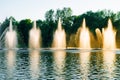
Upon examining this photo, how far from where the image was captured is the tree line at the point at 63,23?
4340 inches

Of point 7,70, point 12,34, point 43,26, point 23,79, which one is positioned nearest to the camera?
point 23,79

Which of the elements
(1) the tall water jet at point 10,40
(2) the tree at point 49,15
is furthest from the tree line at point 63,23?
(1) the tall water jet at point 10,40

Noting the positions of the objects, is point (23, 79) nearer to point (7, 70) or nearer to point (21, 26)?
point (7, 70)

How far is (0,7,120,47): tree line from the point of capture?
11022 cm

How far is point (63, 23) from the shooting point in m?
124

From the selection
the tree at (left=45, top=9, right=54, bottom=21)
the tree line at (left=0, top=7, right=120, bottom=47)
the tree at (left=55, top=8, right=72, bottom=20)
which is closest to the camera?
the tree line at (left=0, top=7, right=120, bottom=47)

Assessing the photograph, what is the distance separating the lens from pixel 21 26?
125 metres

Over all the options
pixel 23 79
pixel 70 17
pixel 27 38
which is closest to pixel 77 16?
pixel 70 17

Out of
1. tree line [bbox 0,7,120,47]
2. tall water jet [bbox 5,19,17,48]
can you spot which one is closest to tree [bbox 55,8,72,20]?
tree line [bbox 0,7,120,47]

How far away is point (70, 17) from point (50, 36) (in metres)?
15.2

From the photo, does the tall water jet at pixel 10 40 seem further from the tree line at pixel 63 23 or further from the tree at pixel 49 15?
the tree at pixel 49 15

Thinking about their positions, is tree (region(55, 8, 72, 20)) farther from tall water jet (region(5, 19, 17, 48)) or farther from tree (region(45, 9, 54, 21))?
tall water jet (region(5, 19, 17, 48))

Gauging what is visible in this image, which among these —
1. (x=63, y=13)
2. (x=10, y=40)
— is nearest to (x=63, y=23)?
(x=63, y=13)

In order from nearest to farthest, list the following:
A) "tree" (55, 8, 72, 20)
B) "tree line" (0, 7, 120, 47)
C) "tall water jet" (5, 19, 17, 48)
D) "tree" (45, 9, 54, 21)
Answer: "tall water jet" (5, 19, 17, 48), "tree line" (0, 7, 120, 47), "tree" (55, 8, 72, 20), "tree" (45, 9, 54, 21)
